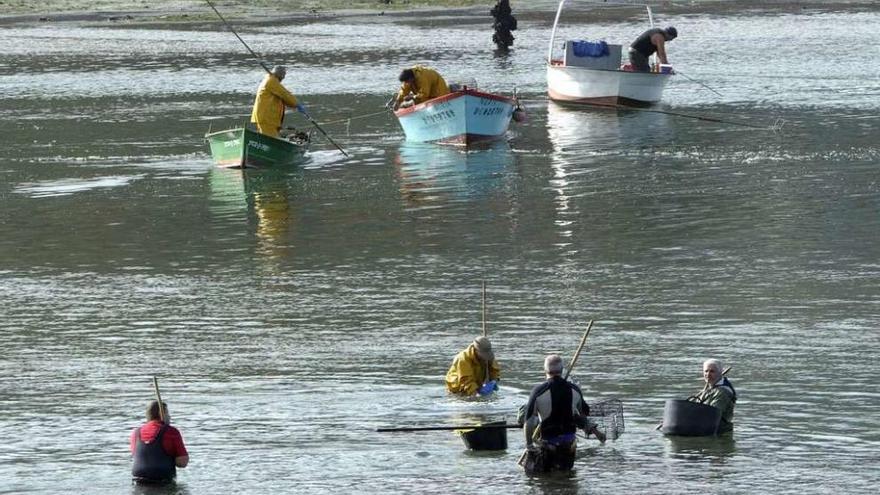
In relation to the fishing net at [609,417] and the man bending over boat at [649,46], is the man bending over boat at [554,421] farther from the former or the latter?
the man bending over boat at [649,46]

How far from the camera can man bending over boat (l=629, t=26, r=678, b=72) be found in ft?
153

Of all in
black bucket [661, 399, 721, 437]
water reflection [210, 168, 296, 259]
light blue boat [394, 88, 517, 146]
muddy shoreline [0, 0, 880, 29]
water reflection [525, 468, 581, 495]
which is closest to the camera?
water reflection [525, 468, 581, 495]

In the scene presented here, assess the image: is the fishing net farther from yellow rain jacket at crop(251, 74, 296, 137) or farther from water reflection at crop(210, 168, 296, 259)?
yellow rain jacket at crop(251, 74, 296, 137)

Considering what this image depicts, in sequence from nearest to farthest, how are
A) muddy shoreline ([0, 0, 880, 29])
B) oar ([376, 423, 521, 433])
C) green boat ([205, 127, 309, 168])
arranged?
oar ([376, 423, 521, 433]), green boat ([205, 127, 309, 168]), muddy shoreline ([0, 0, 880, 29])

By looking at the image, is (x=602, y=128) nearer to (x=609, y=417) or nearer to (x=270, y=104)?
(x=270, y=104)

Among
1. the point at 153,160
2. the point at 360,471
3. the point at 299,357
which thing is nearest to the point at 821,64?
the point at 153,160

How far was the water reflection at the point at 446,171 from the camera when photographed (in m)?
34.2

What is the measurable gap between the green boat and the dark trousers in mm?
13316

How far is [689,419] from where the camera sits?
17.2m

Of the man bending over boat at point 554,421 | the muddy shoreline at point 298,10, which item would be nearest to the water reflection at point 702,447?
the man bending over boat at point 554,421

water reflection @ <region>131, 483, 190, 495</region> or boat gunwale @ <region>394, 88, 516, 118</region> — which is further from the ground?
boat gunwale @ <region>394, 88, 516, 118</region>

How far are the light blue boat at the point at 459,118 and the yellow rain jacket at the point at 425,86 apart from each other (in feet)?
1.24

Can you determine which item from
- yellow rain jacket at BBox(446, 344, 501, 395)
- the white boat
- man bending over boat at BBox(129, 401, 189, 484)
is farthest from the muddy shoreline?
man bending over boat at BBox(129, 401, 189, 484)

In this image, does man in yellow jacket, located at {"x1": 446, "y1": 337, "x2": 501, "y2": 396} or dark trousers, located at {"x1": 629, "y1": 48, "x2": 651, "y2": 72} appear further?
dark trousers, located at {"x1": 629, "y1": 48, "x2": 651, "y2": 72}
